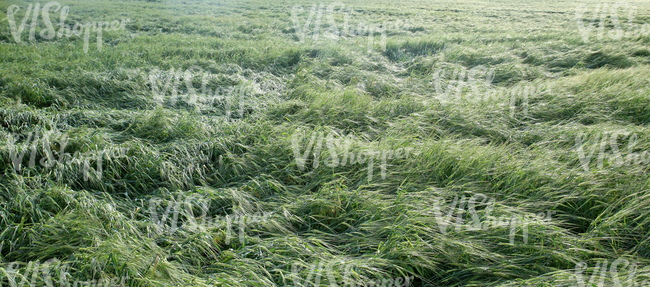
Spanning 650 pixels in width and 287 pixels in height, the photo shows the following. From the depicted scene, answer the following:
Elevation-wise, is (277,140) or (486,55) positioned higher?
(486,55)

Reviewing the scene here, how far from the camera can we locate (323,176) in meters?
3.10

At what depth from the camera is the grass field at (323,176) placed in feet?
6.77

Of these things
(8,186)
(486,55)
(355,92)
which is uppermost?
(486,55)

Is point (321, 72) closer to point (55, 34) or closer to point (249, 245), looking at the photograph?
point (249, 245)

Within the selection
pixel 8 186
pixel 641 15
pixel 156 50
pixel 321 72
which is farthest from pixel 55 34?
pixel 641 15

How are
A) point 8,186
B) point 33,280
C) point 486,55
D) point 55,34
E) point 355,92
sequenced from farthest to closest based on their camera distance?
point 55,34
point 486,55
point 355,92
point 8,186
point 33,280

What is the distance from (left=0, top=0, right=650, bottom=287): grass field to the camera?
2.06 m

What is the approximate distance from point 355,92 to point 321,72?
57.1 inches

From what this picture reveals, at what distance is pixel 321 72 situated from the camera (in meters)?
6.19

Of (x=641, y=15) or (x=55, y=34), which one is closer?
(x=55, y=34)

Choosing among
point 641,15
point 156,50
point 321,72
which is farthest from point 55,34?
point 641,15

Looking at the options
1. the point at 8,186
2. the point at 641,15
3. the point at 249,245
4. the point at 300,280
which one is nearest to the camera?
the point at 300,280

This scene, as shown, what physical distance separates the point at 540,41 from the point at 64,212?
9103 mm

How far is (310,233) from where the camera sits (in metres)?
→ 2.47
